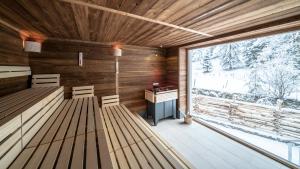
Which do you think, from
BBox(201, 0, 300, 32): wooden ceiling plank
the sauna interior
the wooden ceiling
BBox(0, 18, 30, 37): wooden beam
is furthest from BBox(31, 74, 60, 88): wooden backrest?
BBox(201, 0, 300, 32): wooden ceiling plank

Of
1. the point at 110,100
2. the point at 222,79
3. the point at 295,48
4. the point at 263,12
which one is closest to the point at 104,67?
the point at 110,100

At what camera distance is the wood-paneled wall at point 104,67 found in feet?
13.9

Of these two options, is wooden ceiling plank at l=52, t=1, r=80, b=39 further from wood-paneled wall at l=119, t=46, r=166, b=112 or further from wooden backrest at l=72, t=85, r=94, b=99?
wood-paneled wall at l=119, t=46, r=166, b=112

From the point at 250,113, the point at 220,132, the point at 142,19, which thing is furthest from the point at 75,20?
the point at 250,113

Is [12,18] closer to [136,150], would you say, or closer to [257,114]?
[136,150]

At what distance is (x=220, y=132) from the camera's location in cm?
436

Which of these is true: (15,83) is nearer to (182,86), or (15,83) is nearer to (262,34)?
(182,86)

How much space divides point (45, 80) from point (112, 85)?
6.74 feet

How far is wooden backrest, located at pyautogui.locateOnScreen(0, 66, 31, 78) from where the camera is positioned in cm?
258

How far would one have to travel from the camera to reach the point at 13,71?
2.98 m

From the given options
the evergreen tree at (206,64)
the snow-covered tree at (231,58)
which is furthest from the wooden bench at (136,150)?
the snow-covered tree at (231,58)

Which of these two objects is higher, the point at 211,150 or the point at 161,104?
the point at 161,104

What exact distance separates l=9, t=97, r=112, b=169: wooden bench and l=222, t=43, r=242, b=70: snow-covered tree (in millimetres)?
8565

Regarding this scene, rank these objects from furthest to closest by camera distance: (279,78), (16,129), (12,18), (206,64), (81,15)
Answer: (206,64), (279,78), (12,18), (81,15), (16,129)
